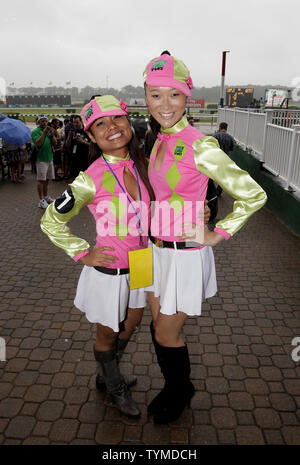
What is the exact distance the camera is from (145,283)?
231 cm

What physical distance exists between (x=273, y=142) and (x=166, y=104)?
7.09 metres

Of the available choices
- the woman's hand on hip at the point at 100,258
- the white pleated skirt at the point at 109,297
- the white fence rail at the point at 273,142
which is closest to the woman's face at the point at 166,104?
the woman's hand on hip at the point at 100,258

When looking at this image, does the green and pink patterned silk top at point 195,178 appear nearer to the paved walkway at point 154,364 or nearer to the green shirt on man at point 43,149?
the paved walkway at point 154,364

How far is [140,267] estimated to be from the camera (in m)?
2.25

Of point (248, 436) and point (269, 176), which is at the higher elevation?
point (269, 176)

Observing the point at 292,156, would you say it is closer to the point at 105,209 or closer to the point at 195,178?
the point at 195,178

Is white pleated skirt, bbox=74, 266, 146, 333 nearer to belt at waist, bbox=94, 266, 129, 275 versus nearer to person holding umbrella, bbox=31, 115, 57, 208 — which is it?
belt at waist, bbox=94, 266, 129, 275

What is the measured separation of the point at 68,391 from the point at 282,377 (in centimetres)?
183

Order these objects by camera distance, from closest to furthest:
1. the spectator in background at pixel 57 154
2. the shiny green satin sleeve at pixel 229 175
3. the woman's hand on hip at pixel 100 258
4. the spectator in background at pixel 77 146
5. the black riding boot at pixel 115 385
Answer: the shiny green satin sleeve at pixel 229 175, the woman's hand on hip at pixel 100 258, the black riding boot at pixel 115 385, the spectator in background at pixel 77 146, the spectator in background at pixel 57 154

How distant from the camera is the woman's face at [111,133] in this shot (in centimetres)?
220

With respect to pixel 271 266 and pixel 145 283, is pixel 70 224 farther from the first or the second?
pixel 145 283

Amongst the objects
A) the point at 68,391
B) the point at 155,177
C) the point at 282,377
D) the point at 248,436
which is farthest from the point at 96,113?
the point at 282,377

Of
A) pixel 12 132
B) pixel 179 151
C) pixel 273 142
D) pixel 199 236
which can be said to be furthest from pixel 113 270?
pixel 12 132

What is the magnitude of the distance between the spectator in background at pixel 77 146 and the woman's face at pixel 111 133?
7.59 metres
